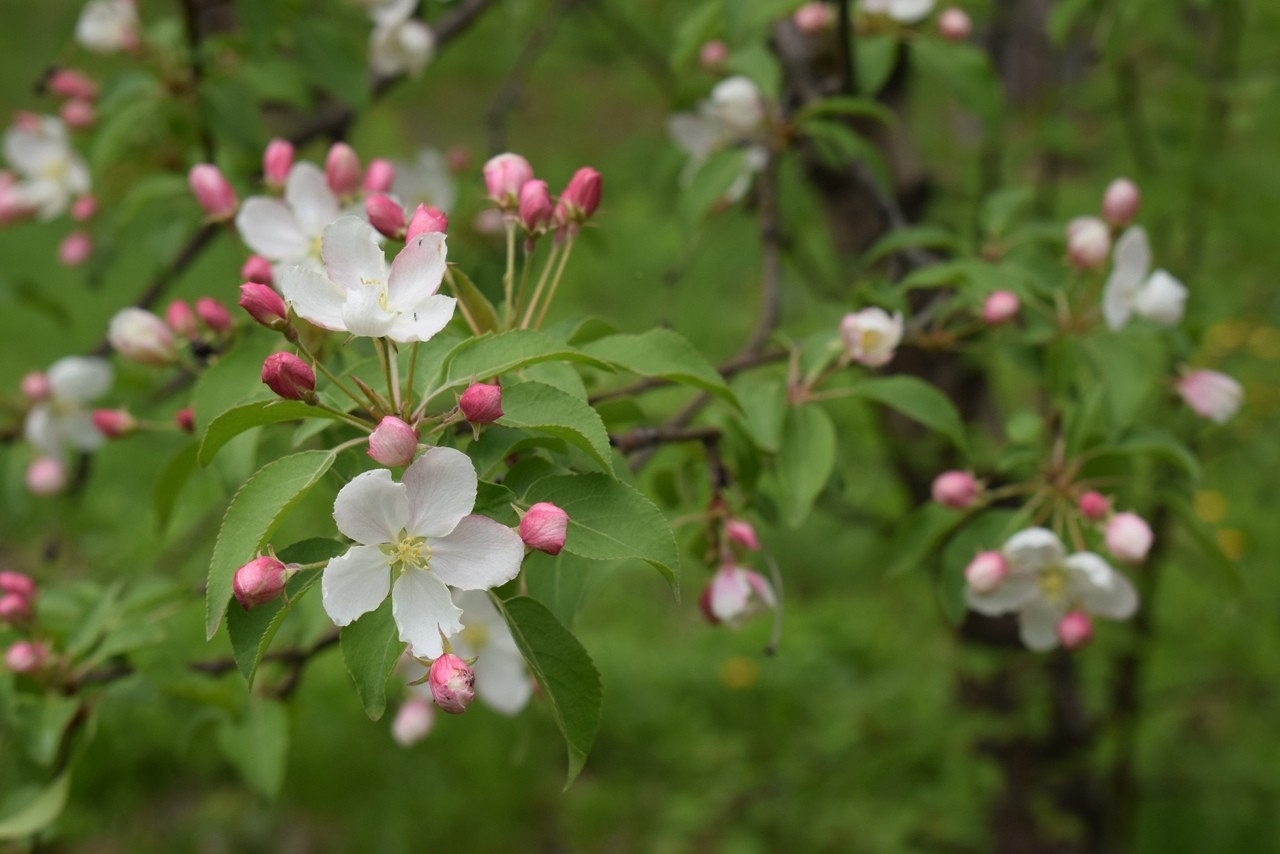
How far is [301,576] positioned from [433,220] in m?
0.30

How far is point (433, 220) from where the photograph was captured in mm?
979

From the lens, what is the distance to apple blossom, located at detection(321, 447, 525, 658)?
2.81 ft

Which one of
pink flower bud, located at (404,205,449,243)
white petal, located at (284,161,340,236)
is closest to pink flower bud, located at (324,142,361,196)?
white petal, located at (284,161,340,236)

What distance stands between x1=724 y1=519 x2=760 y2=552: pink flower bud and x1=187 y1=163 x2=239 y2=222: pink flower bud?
0.68m

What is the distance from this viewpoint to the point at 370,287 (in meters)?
0.95

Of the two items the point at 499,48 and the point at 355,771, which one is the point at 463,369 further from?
the point at 355,771

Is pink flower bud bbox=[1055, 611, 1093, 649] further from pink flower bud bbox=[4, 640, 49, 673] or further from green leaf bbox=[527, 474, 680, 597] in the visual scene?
pink flower bud bbox=[4, 640, 49, 673]

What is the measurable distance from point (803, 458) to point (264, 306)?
589 millimetres

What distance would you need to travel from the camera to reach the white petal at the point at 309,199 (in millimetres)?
1317

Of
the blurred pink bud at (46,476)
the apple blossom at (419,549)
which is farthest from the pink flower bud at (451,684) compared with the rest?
the blurred pink bud at (46,476)

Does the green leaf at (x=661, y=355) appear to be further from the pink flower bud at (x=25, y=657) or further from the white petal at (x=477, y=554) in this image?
the pink flower bud at (x=25, y=657)

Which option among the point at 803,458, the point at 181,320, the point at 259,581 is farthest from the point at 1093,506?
the point at 181,320

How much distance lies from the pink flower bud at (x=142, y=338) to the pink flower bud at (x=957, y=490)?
2.90 feet

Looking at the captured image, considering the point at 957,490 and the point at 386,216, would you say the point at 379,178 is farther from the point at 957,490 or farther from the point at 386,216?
the point at 957,490
